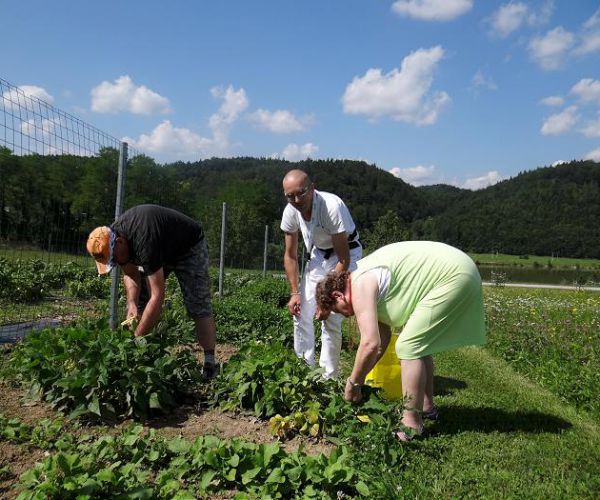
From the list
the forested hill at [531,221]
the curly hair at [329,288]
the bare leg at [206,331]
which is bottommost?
the bare leg at [206,331]

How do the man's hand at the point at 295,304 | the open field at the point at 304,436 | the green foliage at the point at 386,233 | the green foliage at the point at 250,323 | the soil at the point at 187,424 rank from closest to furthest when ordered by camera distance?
the open field at the point at 304,436 < the soil at the point at 187,424 < the man's hand at the point at 295,304 < the green foliage at the point at 250,323 < the green foliage at the point at 386,233

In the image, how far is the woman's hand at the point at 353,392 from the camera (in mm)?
2865

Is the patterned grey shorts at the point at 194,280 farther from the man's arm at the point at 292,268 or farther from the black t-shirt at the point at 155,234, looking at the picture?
the man's arm at the point at 292,268

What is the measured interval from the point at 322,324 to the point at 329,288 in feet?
2.97

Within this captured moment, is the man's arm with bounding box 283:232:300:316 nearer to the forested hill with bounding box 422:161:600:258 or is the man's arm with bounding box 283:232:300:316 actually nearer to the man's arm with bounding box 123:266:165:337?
the man's arm with bounding box 123:266:165:337

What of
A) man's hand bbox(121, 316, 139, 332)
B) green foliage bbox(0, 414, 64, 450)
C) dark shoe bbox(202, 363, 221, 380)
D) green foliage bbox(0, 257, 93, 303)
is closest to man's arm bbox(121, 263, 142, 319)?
man's hand bbox(121, 316, 139, 332)

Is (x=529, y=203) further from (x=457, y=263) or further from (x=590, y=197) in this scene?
(x=457, y=263)

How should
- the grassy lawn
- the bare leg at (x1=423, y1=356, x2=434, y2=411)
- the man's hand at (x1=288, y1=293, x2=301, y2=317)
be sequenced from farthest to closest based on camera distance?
the man's hand at (x1=288, y1=293, x2=301, y2=317), the bare leg at (x1=423, y1=356, x2=434, y2=411), the grassy lawn

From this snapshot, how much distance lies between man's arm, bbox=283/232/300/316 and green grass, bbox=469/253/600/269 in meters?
53.4

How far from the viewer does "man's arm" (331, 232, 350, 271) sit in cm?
351

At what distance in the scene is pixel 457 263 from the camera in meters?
2.94

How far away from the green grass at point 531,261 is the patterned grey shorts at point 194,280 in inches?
2123

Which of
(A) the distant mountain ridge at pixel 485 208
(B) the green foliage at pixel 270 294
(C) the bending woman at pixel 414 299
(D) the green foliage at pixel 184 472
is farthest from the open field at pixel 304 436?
(A) the distant mountain ridge at pixel 485 208

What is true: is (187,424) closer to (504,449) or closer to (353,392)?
(353,392)
